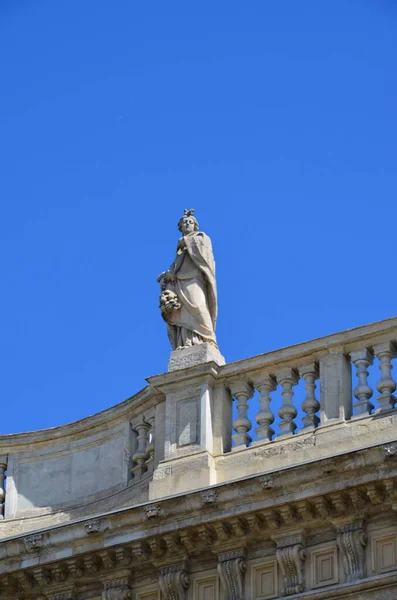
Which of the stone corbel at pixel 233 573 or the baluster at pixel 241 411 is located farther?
the baluster at pixel 241 411

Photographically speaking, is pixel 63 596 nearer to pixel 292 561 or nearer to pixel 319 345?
pixel 292 561

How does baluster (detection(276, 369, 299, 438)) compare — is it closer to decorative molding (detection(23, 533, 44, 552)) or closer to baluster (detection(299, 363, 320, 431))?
baluster (detection(299, 363, 320, 431))

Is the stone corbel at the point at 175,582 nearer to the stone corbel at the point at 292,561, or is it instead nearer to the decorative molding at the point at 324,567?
the stone corbel at the point at 292,561

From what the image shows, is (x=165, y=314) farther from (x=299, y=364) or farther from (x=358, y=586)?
(x=358, y=586)

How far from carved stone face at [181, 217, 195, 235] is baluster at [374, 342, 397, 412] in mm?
3214

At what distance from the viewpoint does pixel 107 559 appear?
22.6 m

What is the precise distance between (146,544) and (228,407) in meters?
1.87

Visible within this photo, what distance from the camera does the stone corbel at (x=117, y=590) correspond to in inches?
885

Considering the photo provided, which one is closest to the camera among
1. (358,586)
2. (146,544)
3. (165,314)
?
(358,586)

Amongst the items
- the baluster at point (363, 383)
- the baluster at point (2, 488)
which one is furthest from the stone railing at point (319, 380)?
the baluster at point (2, 488)

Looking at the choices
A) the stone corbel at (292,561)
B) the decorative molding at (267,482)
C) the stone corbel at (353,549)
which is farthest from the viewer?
the decorative molding at (267,482)

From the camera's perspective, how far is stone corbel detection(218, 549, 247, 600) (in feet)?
71.3

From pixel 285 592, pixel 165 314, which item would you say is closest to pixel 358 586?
pixel 285 592

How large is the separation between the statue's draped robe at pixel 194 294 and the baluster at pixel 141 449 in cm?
97
